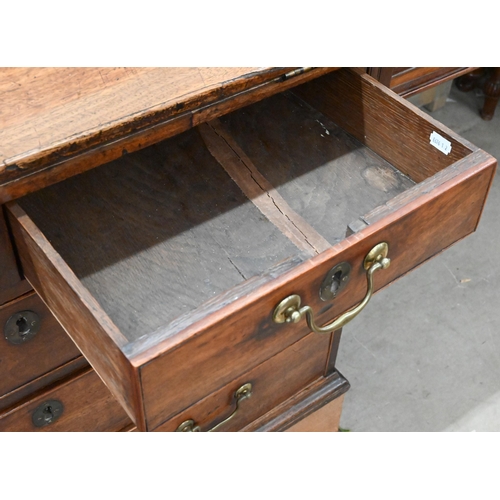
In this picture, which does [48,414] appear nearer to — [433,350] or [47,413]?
[47,413]

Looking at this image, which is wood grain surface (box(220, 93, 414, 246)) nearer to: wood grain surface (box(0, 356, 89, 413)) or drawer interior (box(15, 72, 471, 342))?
drawer interior (box(15, 72, 471, 342))

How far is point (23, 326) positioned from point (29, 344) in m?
0.03

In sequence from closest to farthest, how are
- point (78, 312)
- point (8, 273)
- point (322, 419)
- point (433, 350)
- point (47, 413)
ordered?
1. point (78, 312)
2. point (8, 273)
3. point (47, 413)
4. point (322, 419)
5. point (433, 350)

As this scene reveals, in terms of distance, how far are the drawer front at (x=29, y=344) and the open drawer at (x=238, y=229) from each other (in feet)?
0.34

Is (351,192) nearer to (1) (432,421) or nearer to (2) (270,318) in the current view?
(2) (270,318)

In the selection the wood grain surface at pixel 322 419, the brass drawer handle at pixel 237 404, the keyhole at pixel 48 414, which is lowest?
the wood grain surface at pixel 322 419

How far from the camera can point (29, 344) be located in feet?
3.02

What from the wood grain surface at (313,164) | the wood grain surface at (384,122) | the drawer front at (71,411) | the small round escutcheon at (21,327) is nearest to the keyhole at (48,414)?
the drawer front at (71,411)

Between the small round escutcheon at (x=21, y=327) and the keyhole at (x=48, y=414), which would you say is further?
the keyhole at (x=48, y=414)

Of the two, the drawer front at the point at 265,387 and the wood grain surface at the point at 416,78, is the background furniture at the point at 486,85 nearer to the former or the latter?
the wood grain surface at the point at 416,78

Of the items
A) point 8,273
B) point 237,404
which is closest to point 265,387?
point 237,404

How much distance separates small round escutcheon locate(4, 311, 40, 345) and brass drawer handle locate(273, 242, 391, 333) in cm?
34

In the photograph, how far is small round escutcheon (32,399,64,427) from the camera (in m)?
1.00

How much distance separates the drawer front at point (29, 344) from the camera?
874 mm
